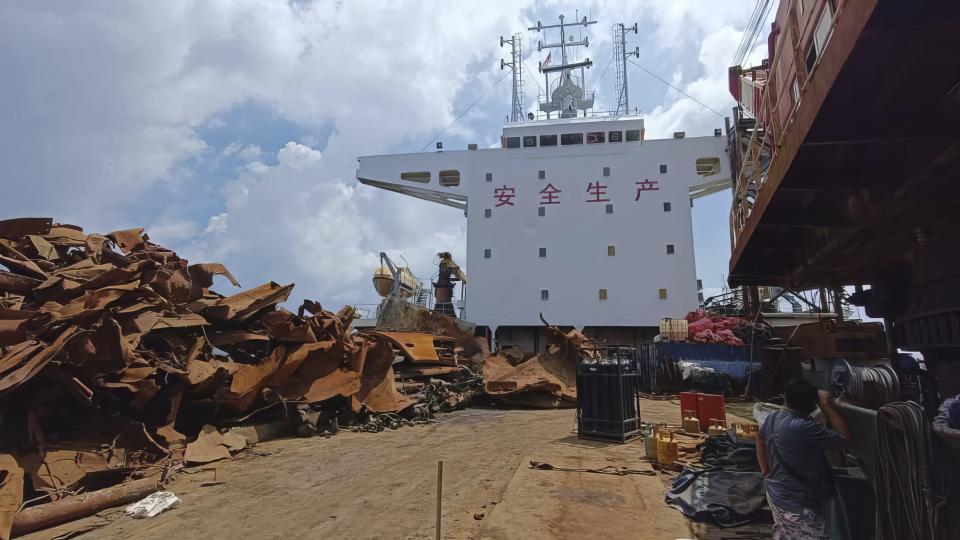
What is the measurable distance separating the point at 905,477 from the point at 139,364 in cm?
805

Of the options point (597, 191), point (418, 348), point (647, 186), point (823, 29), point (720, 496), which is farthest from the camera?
point (597, 191)

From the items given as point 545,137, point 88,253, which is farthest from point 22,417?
point 545,137

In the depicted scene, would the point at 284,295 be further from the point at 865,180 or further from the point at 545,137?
the point at 545,137

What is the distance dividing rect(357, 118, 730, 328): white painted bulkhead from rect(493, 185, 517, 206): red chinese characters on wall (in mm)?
49

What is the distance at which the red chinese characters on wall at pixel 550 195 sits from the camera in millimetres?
24031

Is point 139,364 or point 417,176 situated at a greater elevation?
point 417,176

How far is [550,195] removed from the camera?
79.2 feet

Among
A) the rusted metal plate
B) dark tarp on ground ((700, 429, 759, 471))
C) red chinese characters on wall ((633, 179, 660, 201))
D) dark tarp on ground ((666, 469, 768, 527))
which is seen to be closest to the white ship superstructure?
red chinese characters on wall ((633, 179, 660, 201))

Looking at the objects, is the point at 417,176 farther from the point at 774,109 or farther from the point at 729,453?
the point at 729,453

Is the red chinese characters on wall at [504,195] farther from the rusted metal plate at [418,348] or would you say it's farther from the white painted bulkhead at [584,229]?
the rusted metal plate at [418,348]

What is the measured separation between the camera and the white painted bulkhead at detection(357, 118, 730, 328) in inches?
891

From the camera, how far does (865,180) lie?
4.86 m

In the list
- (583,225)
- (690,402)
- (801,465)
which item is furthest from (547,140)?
(801,465)

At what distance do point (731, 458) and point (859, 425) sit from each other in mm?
2162
